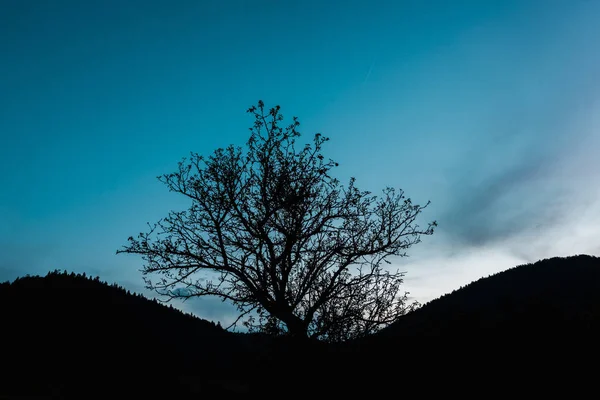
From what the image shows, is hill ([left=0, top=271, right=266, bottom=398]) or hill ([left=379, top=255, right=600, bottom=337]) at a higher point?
hill ([left=379, top=255, right=600, bottom=337])

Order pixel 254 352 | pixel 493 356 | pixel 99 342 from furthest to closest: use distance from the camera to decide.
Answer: pixel 99 342 → pixel 254 352 → pixel 493 356

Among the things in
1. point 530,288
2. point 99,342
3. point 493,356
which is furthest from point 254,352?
point 530,288

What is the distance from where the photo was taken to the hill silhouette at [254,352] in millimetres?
9227

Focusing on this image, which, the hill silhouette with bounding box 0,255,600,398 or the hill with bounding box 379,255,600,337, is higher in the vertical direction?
the hill with bounding box 379,255,600,337

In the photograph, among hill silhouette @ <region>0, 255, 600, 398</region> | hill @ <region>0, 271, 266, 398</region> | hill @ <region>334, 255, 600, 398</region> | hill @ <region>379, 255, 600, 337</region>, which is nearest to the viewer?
hill @ <region>334, 255, 600, 398</region>

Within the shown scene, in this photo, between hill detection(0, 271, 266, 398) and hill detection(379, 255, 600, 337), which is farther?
hill detection(379, 255, 600, 337)

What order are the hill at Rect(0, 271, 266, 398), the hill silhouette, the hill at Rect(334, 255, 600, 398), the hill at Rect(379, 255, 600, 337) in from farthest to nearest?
the hill at Rect(379, 255, 600, 337)
the hill at Rect(0, 271, 266, 398)
the hill silhouette
the hill at Rect(334, 255, 600, 398)

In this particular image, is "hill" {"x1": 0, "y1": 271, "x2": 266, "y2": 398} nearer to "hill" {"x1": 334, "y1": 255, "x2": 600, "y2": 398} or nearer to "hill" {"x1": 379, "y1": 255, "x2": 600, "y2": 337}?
"hill" {"x1": 334, "y1": 255, "x2": 600, "y2": 398}

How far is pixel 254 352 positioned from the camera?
15281 millimetres

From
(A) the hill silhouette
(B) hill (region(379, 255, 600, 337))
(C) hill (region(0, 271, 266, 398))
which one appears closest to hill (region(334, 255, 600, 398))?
(A) the hill silhouette

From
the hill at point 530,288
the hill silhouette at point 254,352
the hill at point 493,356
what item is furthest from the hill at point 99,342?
the hill at point 530,288

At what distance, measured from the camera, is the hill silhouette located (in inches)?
363

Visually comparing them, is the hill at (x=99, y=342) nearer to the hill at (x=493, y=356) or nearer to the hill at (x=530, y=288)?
the hill at (x=493, y=356)

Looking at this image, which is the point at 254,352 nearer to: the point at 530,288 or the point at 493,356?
the point at 493,356
